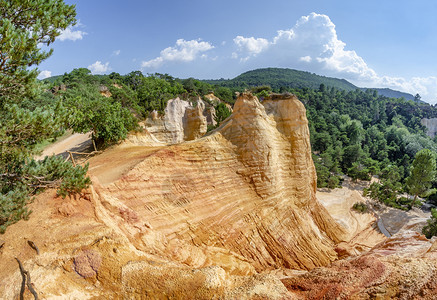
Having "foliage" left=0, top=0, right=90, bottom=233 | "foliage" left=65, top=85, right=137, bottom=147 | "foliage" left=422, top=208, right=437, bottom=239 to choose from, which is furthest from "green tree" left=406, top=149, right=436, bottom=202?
"foliage" left=0, top=0, right=90, bottom=233

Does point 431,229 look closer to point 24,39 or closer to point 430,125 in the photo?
point 24,39

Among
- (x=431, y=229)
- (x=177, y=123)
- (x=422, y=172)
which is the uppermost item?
(x=177, y=123)

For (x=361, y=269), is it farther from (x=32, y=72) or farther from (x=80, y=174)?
(x=32, y=72)

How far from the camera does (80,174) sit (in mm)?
7312

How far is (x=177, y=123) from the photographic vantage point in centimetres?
3206

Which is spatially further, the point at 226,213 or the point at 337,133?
the point at 337,133

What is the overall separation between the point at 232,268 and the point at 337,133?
79922mm

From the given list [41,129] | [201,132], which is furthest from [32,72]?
[201,132]

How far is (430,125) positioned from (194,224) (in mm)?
152872

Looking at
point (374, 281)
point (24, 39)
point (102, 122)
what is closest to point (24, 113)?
point (24, 39)

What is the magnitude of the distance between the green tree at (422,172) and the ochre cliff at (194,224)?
24836mm

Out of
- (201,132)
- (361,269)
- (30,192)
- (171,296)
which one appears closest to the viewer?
(171,296)

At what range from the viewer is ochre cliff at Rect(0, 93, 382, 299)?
5.48 meters

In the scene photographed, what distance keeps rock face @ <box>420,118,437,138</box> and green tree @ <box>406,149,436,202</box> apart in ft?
357
